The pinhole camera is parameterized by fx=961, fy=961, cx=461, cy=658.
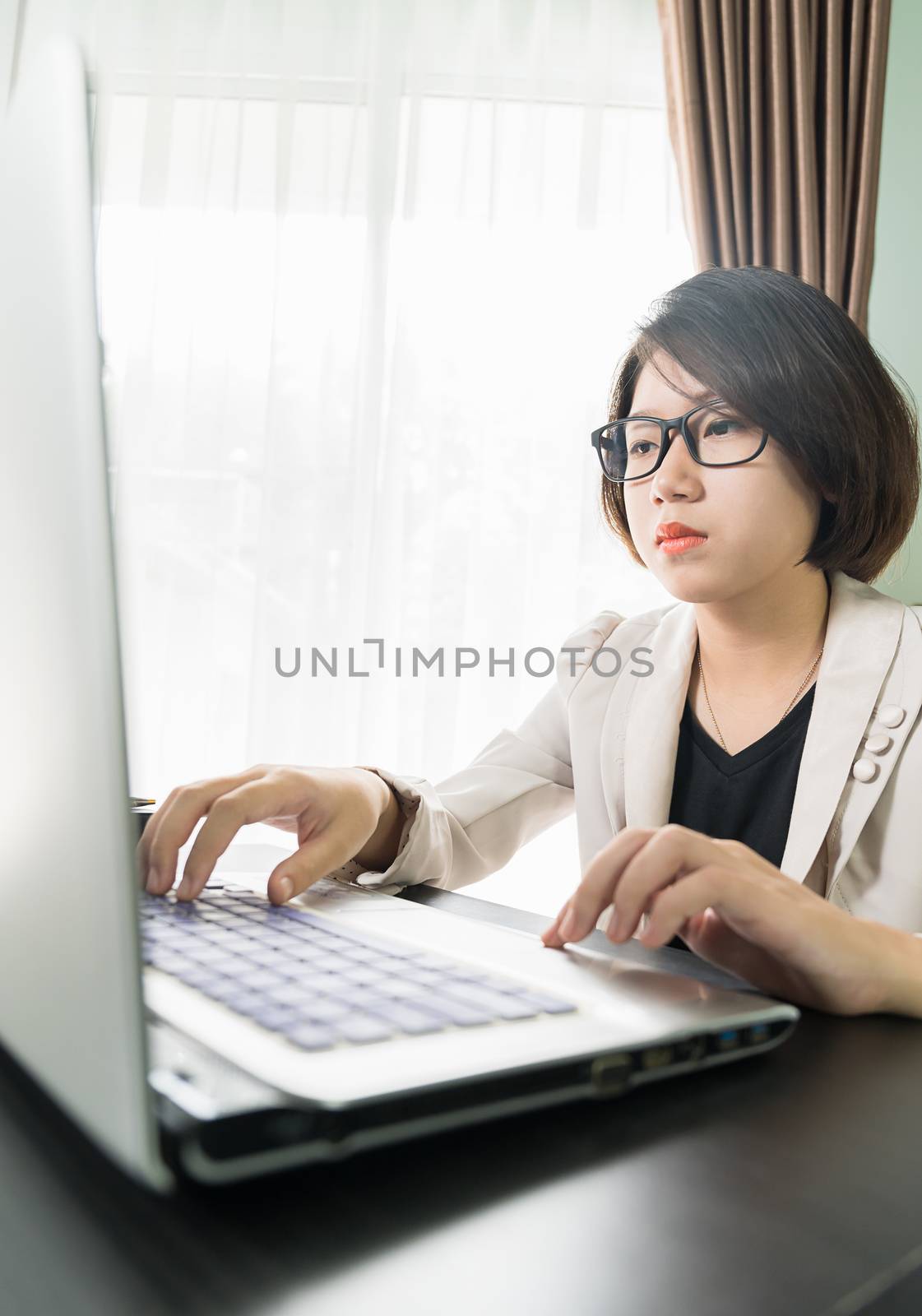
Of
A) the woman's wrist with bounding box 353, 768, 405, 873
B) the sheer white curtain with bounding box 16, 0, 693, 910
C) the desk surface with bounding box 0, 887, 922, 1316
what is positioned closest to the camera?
the desk surface with bounding box 0, 887, 922, 1316

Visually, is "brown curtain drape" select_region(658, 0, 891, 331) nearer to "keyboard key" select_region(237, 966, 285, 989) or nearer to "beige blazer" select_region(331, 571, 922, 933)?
"beige blazer" select_region(331, 571, 922, 933)

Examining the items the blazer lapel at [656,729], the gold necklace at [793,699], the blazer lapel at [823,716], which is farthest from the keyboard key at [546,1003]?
the gold necklace at [793,699]

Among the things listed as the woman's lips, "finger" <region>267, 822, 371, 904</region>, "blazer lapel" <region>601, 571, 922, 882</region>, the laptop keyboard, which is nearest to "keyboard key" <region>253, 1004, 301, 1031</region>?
the laptop keyboard

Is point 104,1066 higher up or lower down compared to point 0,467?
→ lower down

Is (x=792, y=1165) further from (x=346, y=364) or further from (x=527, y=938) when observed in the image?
(x=346, y=364)

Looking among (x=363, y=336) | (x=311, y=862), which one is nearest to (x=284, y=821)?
(x=311, y=862)

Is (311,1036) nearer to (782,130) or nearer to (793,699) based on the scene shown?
(793,699)

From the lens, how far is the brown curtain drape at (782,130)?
225 cm

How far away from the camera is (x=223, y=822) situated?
2.08ft

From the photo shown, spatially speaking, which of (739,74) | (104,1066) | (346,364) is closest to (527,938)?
(104,1066)

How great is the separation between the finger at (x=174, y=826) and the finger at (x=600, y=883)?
261 millimetres

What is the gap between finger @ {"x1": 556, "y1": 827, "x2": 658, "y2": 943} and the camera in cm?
51

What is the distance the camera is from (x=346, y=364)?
2.49 m

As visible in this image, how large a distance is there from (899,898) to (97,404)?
2.84 ft
